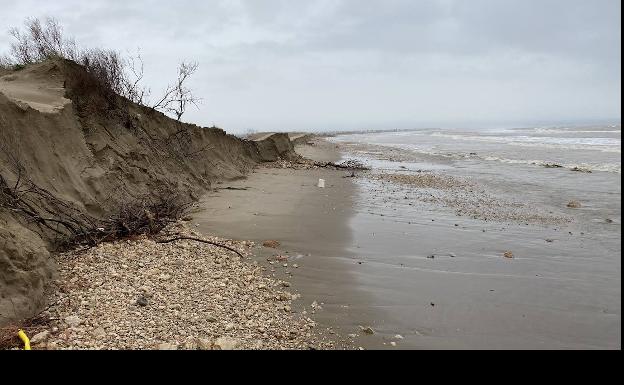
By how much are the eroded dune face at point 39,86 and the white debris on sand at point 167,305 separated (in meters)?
3.55

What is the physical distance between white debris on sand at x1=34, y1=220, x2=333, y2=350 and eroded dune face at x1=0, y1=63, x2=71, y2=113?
140 inches

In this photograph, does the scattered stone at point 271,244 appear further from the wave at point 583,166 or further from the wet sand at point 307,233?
the wave at point 583,166

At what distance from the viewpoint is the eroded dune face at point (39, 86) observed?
782 cm

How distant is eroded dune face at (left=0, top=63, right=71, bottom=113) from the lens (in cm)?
782

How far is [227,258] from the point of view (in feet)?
20.7

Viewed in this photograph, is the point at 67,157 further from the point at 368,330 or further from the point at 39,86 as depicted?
the point at 368,330

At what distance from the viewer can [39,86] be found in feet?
28.2

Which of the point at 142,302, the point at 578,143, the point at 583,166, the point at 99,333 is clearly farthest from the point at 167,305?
the point at 578,143

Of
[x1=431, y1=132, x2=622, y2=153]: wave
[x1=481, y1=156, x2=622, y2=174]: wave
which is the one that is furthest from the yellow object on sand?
[x1=431, y1=132, x2=622, y2=153]: wave

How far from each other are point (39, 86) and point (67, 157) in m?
2.32

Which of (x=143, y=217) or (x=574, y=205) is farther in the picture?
(x=574, y=205)

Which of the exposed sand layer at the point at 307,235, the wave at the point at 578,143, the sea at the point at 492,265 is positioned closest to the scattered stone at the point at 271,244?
the exposed sand layer at the point at 307,235
